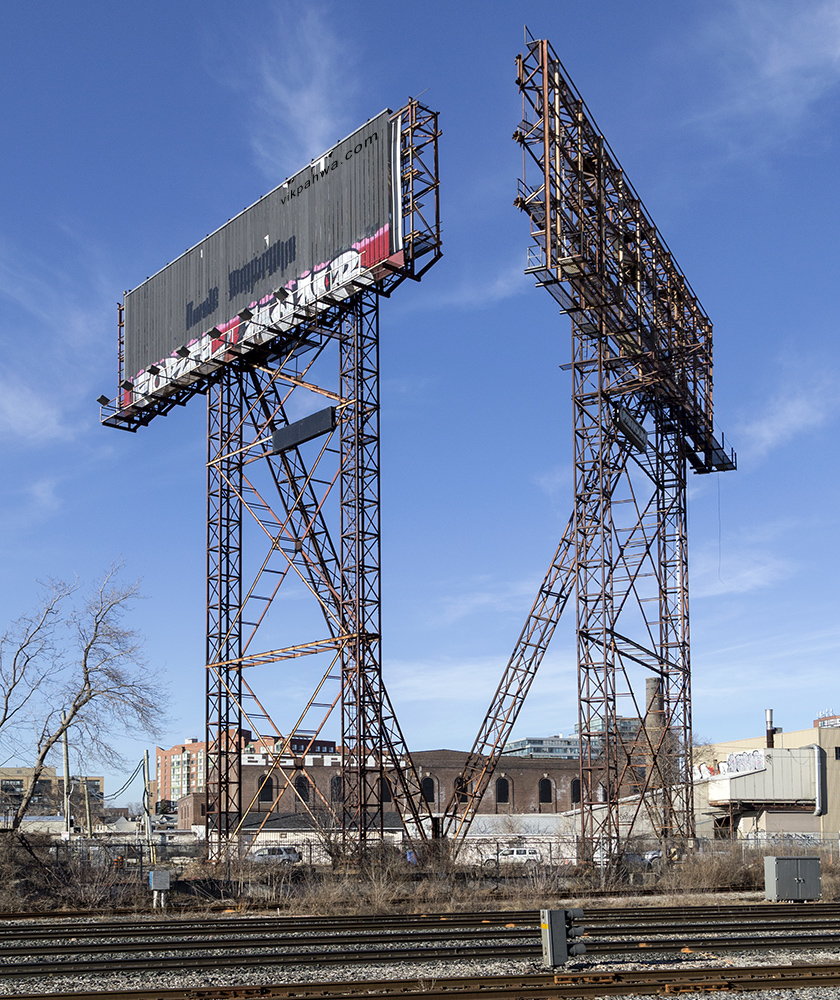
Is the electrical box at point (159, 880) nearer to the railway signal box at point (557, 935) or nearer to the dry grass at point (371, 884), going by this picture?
the dry grass at point (371, 884)

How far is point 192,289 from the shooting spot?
41625 millimetres

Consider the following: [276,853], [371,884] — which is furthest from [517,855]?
[371,884]

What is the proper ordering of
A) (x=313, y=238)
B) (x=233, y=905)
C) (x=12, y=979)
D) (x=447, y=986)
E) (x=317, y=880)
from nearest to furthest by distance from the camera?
(x=447, y=986)
(x=12, y=979)
(x=233, y=905)
(x=317, y=880)
(x=313, y=238)

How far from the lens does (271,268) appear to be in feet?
124

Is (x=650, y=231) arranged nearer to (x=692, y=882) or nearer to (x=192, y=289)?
(x=192, y=289)

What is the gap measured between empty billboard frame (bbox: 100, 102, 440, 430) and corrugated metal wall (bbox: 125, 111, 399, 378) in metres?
0.04

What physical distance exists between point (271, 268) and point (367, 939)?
2564cm

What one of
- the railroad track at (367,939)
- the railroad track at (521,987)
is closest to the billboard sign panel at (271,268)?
the railroad track at (367,939)

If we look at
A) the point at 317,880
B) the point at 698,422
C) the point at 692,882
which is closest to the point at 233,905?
the point at 317,880

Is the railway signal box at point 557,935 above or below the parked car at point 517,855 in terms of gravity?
above

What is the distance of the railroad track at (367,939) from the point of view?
15.1 metres

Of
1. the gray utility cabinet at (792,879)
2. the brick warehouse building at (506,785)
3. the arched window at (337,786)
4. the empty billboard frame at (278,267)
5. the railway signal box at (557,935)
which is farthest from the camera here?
the brick warehouse building at (506,785)

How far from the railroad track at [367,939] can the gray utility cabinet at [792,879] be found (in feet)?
7.46

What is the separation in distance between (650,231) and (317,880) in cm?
2650
